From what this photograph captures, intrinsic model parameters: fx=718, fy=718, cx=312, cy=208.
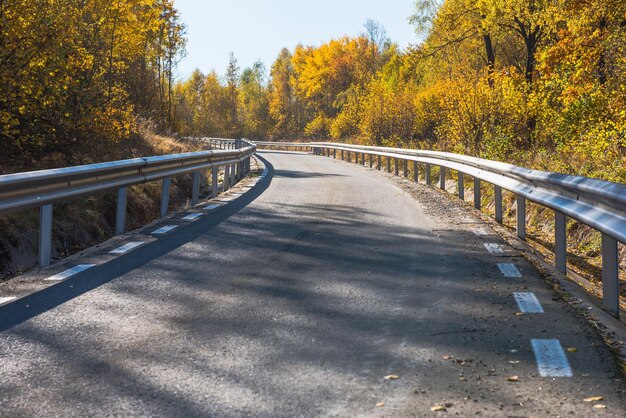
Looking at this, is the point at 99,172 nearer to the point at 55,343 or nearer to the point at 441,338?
the point at 55,343

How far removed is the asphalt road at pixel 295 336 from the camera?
3504mm

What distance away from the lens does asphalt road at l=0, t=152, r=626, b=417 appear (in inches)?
138

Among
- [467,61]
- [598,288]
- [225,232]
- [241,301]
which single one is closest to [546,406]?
[241,301]

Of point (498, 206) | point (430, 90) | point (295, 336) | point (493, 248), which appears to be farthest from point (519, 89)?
point (430, 90)

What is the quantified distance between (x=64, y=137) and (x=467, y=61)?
1101 inches

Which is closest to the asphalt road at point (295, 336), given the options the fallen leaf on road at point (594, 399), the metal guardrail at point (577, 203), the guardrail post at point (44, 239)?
the fallen leaf on road at point (594, 399)

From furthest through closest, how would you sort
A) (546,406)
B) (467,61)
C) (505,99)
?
(467,61)
(505,99)
(546,406)

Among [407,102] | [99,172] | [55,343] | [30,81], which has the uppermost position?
[407,102]

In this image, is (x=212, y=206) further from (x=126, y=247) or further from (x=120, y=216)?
(x=126, y=247)

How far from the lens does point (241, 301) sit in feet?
18.4

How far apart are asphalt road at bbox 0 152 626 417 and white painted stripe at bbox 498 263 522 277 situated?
3.2 inches

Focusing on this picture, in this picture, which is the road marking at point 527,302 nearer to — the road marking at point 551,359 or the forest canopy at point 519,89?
the road marking at point 551,359

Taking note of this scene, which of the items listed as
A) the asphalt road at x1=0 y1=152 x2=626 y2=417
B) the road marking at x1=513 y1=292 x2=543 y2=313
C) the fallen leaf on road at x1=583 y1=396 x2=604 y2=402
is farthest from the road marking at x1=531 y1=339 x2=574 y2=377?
the road marking at x1=513 y1=292 x2=543 y2=313

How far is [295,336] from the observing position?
463 cm
